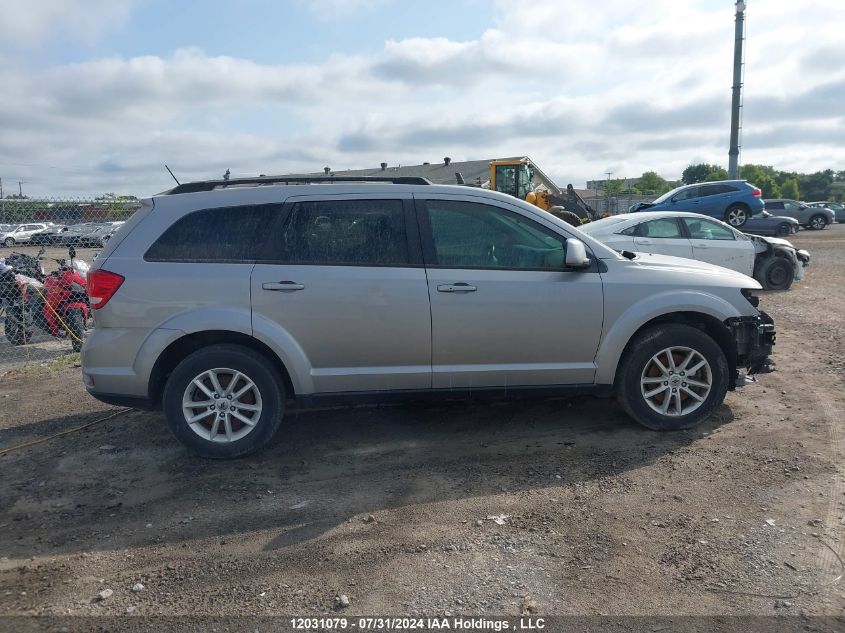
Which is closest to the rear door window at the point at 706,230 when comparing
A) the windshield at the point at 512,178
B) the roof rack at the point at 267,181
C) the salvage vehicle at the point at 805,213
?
the roof rack at the point at 267,181

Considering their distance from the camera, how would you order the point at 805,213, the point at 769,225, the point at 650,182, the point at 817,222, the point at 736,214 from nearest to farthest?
the point at 736,214, the point at 769,225, the point at 805,213, the point at 817,222, the point at 650,182

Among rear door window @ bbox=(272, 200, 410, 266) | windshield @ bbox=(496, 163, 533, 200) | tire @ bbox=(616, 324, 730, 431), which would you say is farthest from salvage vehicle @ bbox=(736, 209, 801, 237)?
rear door window @ bbox=(272, 200, 410, 266)

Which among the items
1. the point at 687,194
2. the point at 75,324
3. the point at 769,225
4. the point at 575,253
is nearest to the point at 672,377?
the point at 575,253

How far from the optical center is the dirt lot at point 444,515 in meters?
3.30

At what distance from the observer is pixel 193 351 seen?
16.4 feet

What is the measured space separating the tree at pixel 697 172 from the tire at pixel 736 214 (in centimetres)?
7466

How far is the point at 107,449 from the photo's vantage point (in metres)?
5.43

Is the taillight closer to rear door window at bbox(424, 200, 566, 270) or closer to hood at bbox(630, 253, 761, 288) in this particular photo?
rear door window at bbox(424, 200, 566, 270)

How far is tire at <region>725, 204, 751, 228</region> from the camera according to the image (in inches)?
833

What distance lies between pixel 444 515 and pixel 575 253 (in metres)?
2.07

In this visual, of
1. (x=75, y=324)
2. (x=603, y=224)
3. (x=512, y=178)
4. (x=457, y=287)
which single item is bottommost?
(x=75, y=324)

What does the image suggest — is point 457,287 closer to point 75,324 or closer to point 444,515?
point 444,515

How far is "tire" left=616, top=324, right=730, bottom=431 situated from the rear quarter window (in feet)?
9.41

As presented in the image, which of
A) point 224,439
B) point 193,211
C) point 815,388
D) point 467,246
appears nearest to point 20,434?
point 224,439
